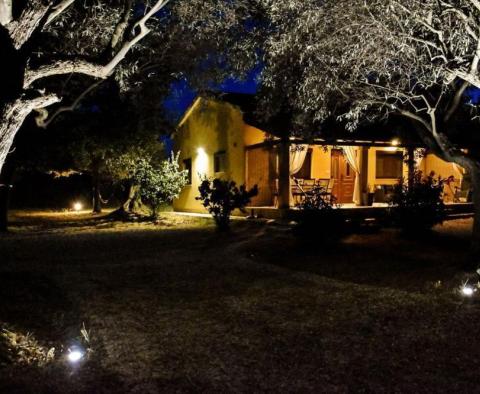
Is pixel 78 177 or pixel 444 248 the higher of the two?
pixel 78 177

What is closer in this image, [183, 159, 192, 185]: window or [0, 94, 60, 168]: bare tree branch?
[0, 94, 60, 168]: bare tree branch

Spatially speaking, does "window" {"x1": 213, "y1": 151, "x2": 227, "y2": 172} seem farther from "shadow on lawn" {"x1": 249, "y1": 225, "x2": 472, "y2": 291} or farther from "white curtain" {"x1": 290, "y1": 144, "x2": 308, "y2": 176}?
"shadow on lawn" {"x1": 249, "y1": 225, "x2": 472, "y2": 291}

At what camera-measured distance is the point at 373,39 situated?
26.4 feet

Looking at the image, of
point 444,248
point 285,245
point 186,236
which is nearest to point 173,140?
point 186,236

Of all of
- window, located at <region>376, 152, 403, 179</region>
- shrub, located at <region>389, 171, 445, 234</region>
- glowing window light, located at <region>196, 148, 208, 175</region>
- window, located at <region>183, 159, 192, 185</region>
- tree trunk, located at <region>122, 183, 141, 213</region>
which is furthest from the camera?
window, located at <region>183, 159, 192, 185</region>

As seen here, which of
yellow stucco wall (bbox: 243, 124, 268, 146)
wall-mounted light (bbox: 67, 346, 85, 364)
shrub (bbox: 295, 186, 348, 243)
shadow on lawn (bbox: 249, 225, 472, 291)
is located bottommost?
wall-mounted light (bbox: 67, 346, 85, 364)

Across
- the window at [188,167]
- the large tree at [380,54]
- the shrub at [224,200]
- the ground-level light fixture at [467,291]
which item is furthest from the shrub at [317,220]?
the window at [188,167]

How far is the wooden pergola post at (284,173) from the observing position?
16562 mm

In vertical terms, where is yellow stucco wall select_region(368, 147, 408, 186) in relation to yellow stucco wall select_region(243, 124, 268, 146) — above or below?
below

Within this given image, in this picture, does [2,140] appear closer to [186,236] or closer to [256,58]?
[256,58]

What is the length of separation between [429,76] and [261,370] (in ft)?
19.9

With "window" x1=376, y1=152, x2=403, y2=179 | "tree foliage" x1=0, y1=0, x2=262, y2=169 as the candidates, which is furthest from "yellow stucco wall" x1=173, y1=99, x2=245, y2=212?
"window" x1=376, y1=152, x2=403, y2=179

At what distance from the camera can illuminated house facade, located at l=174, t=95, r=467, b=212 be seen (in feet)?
59.6

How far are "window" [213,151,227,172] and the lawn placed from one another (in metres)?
8.52
